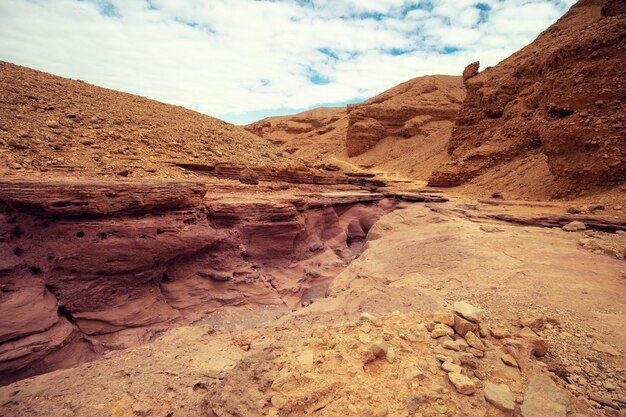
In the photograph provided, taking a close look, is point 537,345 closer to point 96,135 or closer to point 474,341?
point 474,341

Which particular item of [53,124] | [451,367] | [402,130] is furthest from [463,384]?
[402,130]

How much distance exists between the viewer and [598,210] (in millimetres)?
8430

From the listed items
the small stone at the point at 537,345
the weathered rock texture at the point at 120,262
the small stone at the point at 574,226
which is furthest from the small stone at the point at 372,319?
the small stone at the point at 574,226

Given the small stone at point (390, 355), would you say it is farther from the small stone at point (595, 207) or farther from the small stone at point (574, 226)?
the small stone at point (595, 207)

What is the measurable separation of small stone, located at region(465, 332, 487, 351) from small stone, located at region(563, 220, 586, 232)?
20.2ft

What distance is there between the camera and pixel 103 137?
874 cm

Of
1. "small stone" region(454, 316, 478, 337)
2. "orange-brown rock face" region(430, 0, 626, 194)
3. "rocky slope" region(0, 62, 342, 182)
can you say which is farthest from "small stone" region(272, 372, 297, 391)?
"orange-brown rock face" region(430, 0, 626, 194)

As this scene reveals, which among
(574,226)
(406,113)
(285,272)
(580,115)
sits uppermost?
(406,113)

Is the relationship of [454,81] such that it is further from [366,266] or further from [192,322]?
[192,322]

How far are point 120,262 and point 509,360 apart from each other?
6579 millimetres

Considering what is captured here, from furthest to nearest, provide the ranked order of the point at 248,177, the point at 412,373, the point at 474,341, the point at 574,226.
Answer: the point at 248,177, the point at 574,226, the point at 474,341, the point at 412,373

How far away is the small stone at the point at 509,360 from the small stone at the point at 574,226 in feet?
20.3

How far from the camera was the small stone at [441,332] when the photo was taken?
10.7 feet

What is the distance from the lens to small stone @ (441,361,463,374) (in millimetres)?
2715
